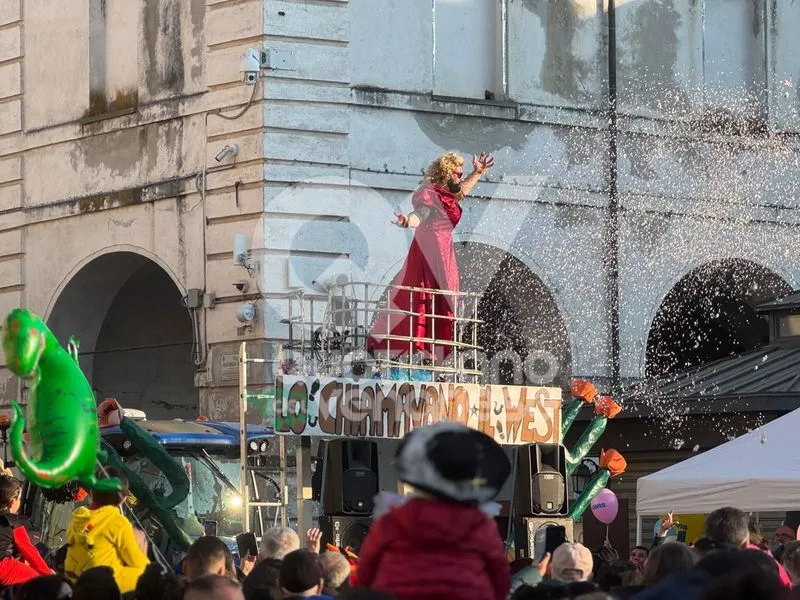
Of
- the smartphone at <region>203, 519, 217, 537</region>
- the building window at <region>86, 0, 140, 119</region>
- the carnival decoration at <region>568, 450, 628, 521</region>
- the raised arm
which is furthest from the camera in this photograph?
the building window at <region>86, 0, 140, 119</region>

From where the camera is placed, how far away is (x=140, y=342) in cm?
2419

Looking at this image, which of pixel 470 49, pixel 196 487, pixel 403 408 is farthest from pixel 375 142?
pixel 403 408

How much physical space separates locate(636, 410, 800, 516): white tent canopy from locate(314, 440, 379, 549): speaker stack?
2.18 metres

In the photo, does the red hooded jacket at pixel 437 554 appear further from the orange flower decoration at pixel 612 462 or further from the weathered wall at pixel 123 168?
the weathered wall at pixel 123 168

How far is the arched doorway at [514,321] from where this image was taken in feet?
71.8

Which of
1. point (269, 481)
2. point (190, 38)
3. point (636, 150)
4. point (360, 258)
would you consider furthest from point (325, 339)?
point (636, 150)

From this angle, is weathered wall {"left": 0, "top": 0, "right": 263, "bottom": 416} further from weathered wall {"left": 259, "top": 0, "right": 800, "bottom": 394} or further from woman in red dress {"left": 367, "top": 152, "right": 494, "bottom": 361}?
woman in red dress {"left": 367, "top": 152, "right": 494, "bottom": 361}

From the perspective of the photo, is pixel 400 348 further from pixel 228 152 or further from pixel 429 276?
pixel 228 152

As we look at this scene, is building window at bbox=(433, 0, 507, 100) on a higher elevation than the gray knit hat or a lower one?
higher

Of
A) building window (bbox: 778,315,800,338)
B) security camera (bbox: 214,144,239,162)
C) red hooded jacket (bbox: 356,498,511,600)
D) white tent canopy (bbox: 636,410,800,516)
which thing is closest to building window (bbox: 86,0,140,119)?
security camera (bbox: 214,144,239,162)

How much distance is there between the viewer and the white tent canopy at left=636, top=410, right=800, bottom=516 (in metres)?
13.3

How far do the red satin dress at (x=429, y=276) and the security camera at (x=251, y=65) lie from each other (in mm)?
4755

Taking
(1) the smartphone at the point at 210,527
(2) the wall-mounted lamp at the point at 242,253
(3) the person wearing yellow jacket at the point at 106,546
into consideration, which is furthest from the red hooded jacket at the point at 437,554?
(2) the wall-mounted lamp at the point at 242,253

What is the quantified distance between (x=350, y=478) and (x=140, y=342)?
10853mm
